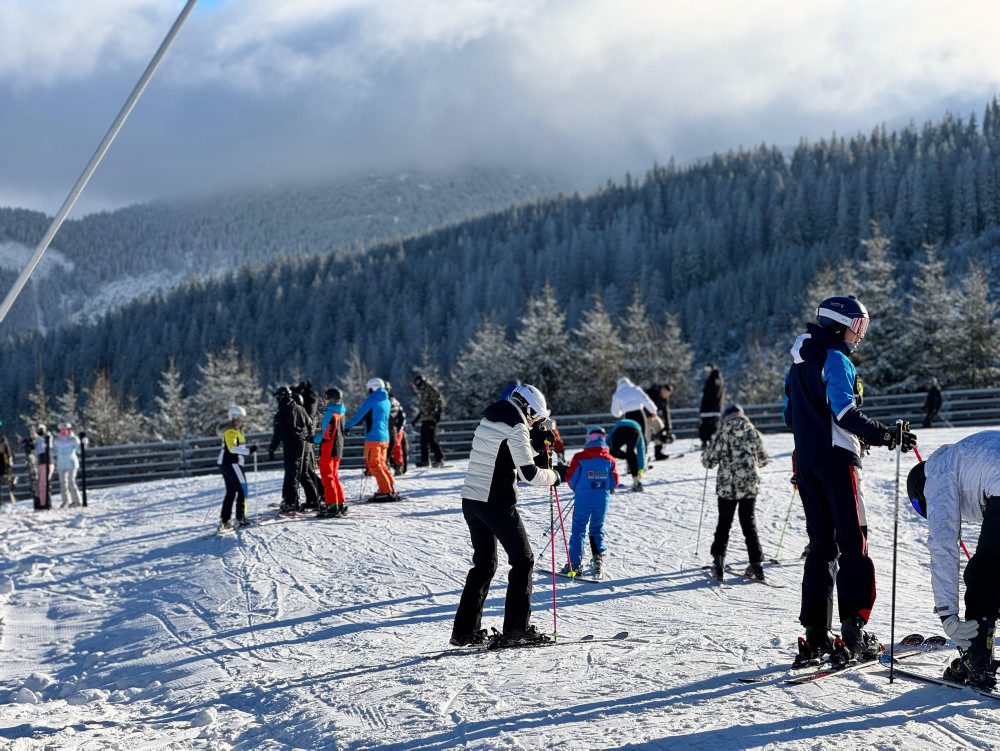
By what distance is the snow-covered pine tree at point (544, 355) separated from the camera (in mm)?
44156

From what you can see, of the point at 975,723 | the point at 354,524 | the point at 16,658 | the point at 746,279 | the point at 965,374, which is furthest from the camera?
the point at 746,279

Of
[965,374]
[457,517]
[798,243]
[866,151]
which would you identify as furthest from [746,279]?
[457,517]

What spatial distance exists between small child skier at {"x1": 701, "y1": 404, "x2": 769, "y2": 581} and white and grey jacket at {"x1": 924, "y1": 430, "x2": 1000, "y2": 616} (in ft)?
14.6

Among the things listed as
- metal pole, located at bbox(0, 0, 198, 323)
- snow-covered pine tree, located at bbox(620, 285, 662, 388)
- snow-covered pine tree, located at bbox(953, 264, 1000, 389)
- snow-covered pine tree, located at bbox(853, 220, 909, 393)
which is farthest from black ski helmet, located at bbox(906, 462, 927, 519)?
snow-covered pine tree, located at bbox(620, 285, 662, 388)

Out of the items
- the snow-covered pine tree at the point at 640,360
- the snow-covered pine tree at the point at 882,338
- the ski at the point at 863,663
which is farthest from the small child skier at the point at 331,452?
the snow-covered pine tree at the point at 640,360

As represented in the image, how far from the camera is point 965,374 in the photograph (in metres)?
38.0

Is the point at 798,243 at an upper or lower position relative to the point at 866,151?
lower

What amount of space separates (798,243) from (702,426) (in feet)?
407

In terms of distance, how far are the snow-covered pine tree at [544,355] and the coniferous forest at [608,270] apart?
2038 inches

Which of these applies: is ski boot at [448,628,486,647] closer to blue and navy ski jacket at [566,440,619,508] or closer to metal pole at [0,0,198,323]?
blue and navy ski jacket at [566,440,619,508]

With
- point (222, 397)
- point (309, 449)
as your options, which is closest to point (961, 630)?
point (309, 449)

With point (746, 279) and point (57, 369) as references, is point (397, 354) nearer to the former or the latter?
point (746, 279)

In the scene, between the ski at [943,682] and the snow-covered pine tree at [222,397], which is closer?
the ski at [943,682]

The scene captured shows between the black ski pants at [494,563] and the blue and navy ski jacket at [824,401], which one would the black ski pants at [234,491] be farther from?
the blue and navy ski jacket at [824,401]
